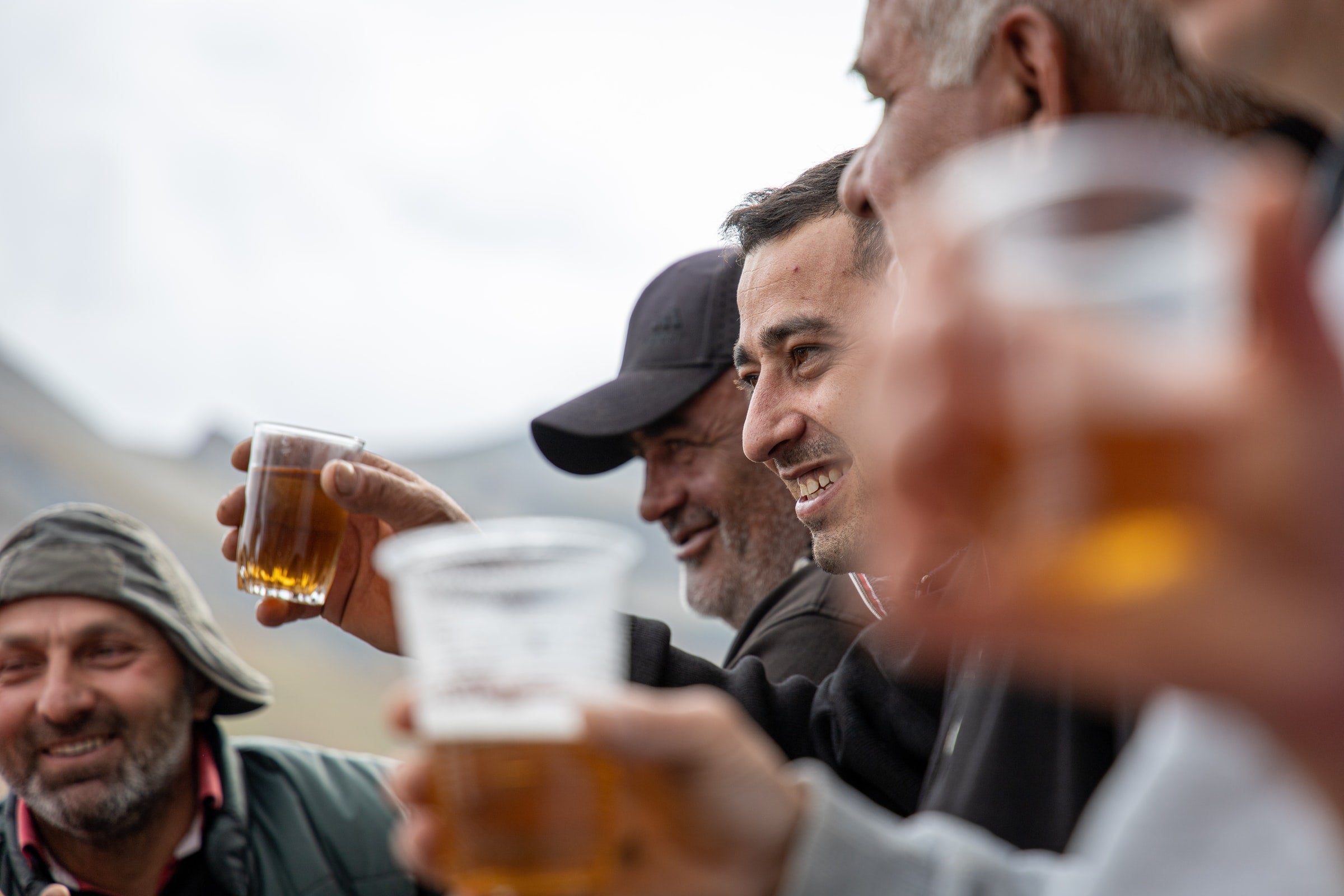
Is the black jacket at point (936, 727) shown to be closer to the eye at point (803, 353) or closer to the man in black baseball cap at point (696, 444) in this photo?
the eye at point (803, 353)

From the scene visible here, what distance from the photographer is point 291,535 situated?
2.02 m

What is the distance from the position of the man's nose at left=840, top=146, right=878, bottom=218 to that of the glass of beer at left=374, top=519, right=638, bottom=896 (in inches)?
30.2

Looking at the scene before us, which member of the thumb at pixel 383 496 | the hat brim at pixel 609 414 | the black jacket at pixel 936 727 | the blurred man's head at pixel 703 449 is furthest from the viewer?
the blurred man's head at pixel 703 449

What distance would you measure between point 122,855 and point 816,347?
216 cm

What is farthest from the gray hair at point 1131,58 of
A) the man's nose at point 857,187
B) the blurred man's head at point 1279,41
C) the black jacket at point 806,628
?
the black jacket at point 806,628

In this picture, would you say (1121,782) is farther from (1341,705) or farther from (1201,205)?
(1201,205)

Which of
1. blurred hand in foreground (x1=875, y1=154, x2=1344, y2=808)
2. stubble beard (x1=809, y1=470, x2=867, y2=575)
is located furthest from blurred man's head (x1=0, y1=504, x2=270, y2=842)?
blurred hand in foreground (x1=875, y1=154, x2=1344, y2=808)

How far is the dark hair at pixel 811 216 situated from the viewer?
2.77m

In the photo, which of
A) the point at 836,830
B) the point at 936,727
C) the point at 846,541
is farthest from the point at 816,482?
the point at 836,830

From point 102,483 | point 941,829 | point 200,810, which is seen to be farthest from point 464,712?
point 102,483

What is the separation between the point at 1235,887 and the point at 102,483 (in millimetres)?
7963

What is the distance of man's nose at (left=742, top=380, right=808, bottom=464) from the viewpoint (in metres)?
2.71

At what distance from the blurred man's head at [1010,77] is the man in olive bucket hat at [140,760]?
2.21 m

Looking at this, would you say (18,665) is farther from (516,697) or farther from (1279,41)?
(1279,41)
